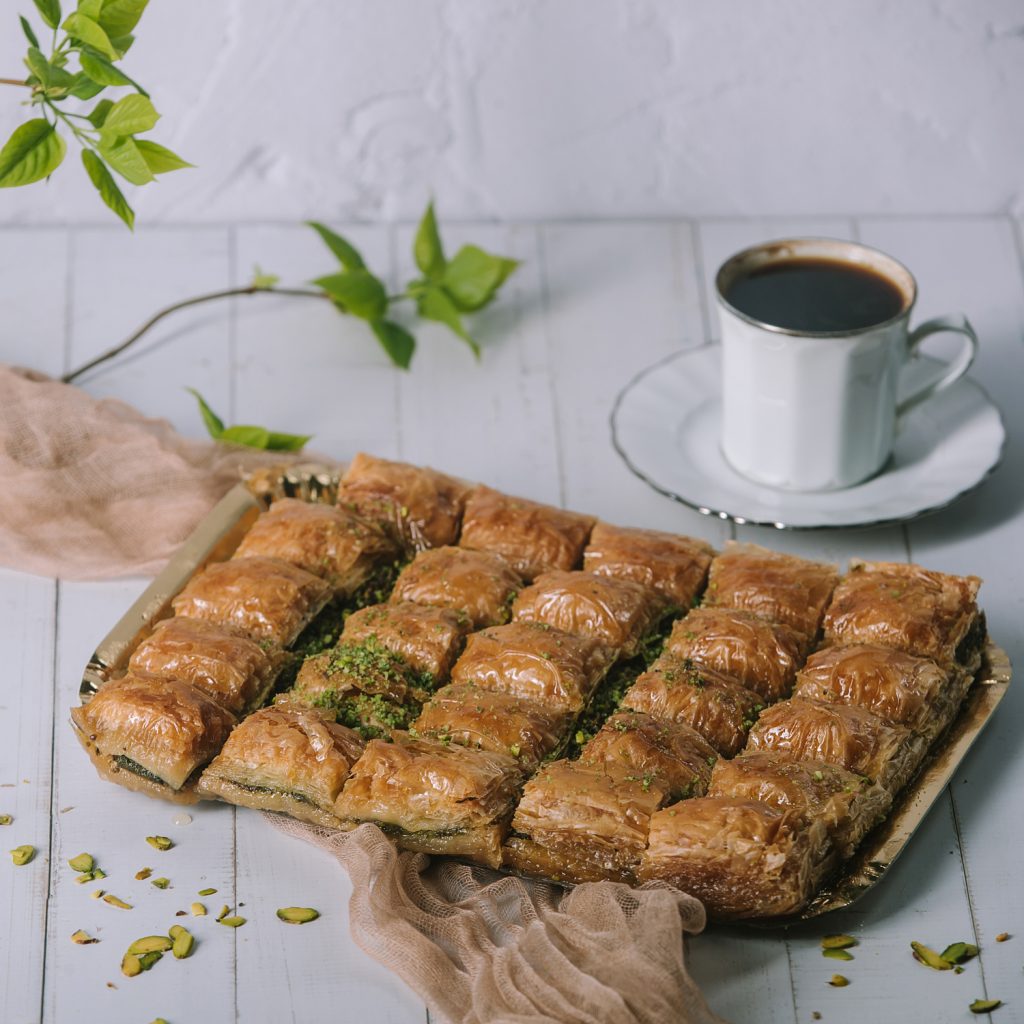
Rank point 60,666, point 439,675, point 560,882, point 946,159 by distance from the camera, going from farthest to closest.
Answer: point 946,159 → point 60,666 → point 439,675 → point 560,882

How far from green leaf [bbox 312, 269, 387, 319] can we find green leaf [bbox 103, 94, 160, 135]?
1.28 meters

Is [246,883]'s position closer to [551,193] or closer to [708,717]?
[708,717]

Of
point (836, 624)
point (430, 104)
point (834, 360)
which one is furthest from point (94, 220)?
point (836, 624)

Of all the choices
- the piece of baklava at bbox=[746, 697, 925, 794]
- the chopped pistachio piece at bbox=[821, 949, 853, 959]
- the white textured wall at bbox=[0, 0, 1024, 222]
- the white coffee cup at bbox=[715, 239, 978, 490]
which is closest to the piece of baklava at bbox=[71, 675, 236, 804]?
the piece of baklava at bbox=[746, 697, 925, 794]

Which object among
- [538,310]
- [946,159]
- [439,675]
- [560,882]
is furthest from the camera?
[946,159]

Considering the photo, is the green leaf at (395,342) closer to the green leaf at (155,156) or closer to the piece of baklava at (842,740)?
the green leaf at (155,156)

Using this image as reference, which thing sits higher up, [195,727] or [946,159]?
[946,159]

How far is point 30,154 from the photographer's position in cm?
241

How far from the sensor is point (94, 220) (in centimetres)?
432

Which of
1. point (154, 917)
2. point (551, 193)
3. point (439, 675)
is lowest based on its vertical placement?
point (154, 917)

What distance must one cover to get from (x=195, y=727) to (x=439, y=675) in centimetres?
41

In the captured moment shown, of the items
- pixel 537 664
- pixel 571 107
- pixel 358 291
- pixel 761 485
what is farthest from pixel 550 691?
pixel 571 107

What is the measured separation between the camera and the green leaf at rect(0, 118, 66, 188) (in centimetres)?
239

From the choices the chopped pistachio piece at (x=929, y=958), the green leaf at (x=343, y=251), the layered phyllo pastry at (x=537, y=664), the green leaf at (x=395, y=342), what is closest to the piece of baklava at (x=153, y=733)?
the layered phyllo pastry at (x=537, y=664)
